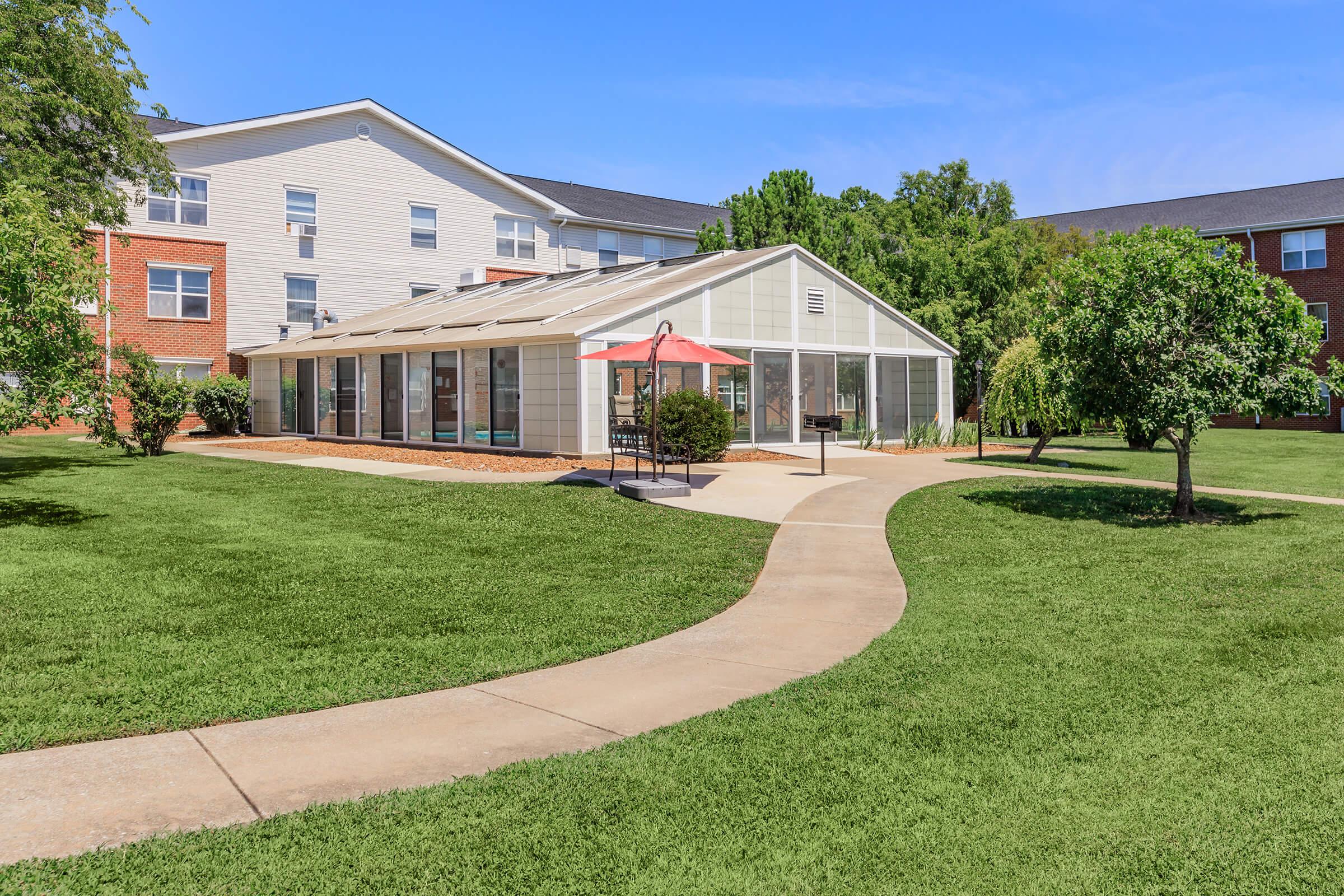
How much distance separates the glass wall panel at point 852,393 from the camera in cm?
2411

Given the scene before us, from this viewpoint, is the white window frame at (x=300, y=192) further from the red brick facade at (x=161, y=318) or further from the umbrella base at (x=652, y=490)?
the umbrella base at (x=652, y=490)

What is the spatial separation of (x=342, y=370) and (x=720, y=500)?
16.2 meters

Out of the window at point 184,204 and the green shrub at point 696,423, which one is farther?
the window at point 184,204

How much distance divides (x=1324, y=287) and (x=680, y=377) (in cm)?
2971

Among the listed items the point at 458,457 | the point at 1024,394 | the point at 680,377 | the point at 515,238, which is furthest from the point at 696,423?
the point at 515,238

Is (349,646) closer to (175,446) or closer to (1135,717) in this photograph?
(1135,717)

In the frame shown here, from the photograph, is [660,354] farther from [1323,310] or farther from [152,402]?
[1323,310]

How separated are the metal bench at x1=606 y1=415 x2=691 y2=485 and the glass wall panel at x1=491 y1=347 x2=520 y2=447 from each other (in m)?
3.97

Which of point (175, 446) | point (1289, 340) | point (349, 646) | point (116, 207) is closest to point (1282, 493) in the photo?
point (1289, 340)

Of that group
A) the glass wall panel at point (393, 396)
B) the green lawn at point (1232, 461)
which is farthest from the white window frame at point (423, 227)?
the green lawn at point (1232, 461)

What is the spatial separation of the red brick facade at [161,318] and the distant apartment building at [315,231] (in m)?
0.04

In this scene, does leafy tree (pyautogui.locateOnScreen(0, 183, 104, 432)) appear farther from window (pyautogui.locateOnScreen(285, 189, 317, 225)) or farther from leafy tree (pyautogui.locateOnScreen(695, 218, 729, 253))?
leafy tree (pyautogui.locateOnScreen(695, 218, 729, 253))

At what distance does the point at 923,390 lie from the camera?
25.9 metres

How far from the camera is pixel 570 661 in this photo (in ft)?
19.3
